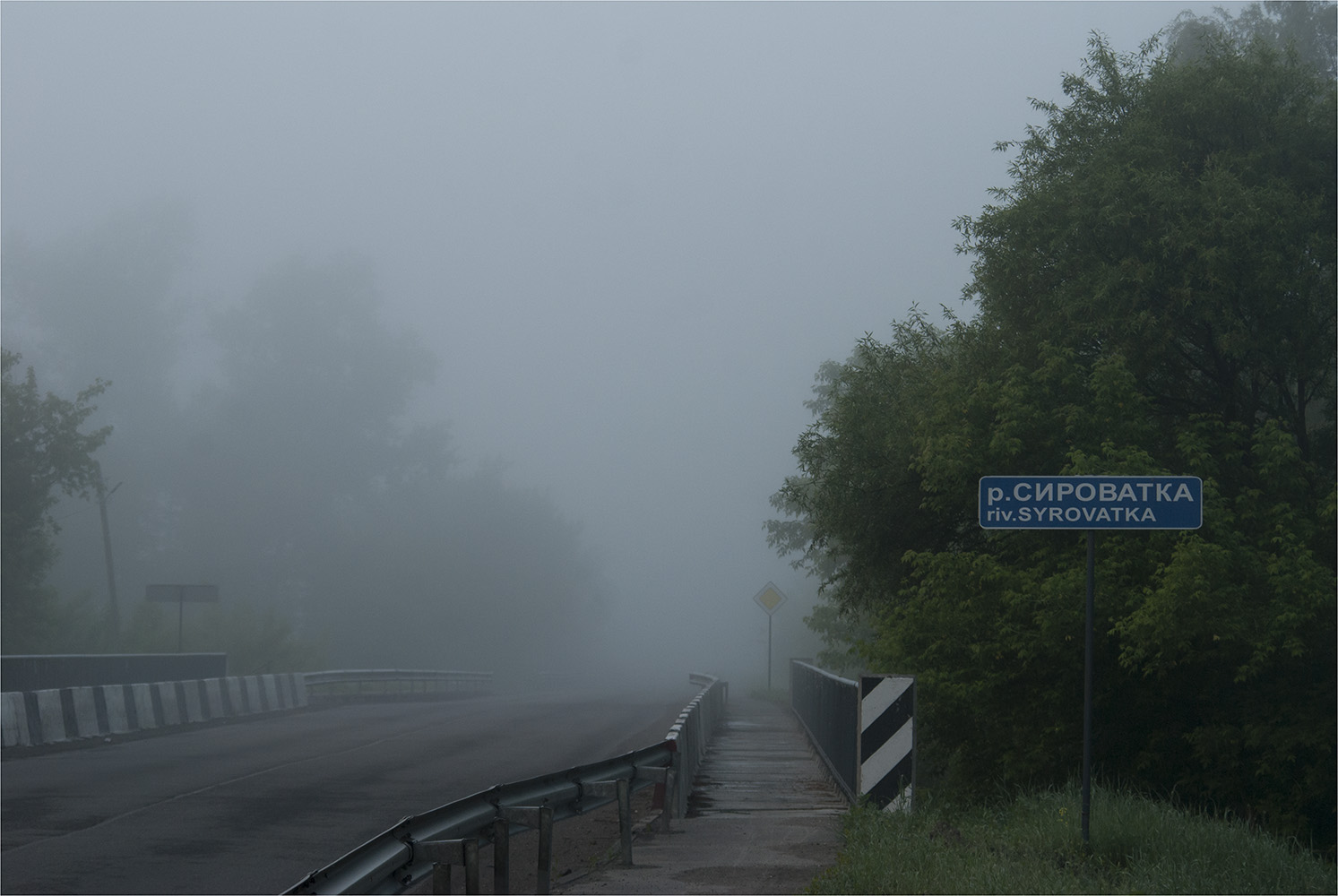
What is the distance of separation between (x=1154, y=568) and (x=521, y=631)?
83.7 m

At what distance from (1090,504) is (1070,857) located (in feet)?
8.31

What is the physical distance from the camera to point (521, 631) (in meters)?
96.1

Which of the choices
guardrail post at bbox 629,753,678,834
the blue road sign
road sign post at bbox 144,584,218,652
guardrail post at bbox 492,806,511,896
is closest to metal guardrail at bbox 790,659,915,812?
guardrail post at bbox 629,753,678,834

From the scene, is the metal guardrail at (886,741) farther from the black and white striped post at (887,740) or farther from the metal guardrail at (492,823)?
the metal guardrail at (492,823)

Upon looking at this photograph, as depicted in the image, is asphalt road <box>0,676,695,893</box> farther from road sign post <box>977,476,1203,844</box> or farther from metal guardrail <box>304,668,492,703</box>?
metal guardrail <box>304,668,492,703</box>

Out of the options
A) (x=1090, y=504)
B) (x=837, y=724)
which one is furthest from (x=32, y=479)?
(x=1090, y=504)

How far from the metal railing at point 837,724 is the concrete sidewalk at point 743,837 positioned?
323mm

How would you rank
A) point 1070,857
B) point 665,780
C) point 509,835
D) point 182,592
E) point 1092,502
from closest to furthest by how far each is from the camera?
point 509,835, point 1070,857, point 1092,502, point 665,780, point 182,592

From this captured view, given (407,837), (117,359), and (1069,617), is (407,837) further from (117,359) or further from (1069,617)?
(117,359)

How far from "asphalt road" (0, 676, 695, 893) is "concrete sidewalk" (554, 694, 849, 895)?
2367 mm

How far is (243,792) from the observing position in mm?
14953

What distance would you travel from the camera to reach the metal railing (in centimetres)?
1428

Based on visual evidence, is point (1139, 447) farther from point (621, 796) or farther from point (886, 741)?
point (621, 796)

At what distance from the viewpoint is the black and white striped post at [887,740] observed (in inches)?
455
